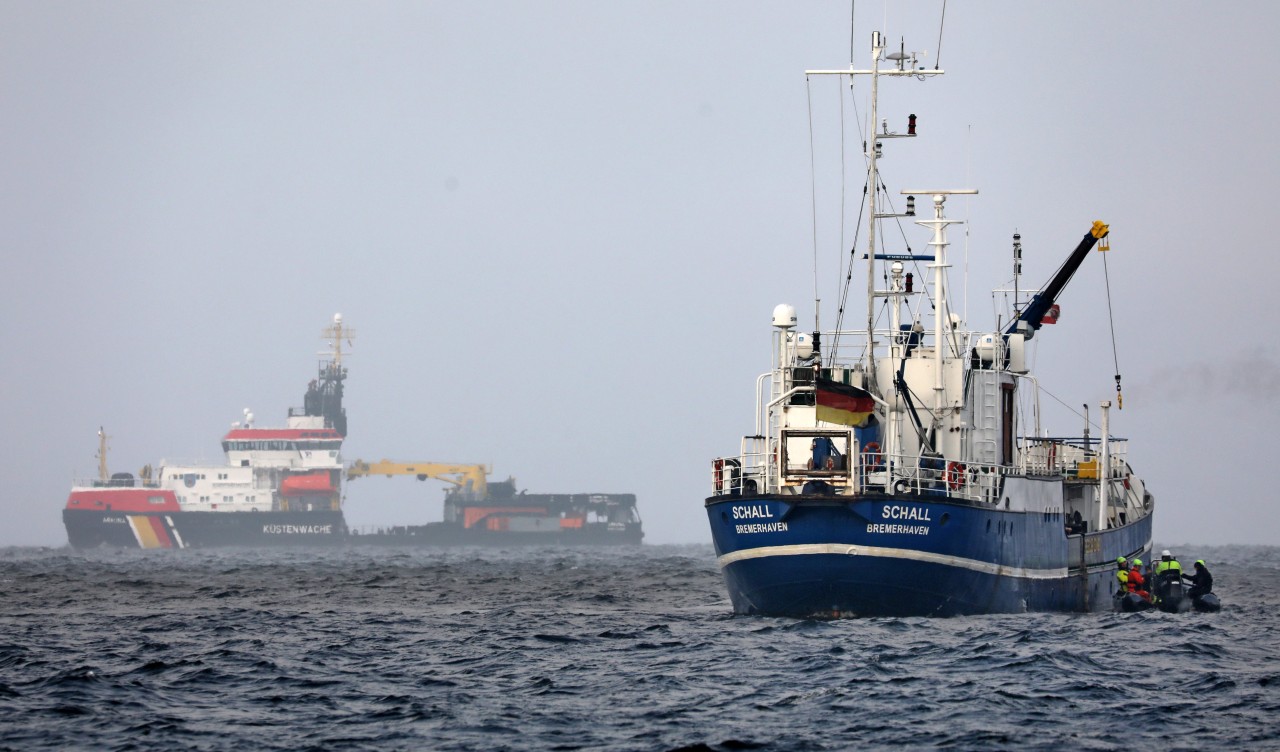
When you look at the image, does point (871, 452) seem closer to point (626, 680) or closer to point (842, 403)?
point (842, 403)

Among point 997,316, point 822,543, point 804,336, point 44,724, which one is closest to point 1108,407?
point 997,316

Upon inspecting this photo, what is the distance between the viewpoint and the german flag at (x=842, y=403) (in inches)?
1194

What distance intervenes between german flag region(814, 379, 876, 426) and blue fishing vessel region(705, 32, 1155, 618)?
0.09 feet

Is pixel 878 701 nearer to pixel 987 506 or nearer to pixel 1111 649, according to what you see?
pixel 1111 649

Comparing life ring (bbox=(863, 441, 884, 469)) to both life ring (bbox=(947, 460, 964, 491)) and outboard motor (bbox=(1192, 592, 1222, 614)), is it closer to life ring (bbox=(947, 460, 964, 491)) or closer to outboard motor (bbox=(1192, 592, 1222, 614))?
life ring (bbox=(947, 460, 964, 491))

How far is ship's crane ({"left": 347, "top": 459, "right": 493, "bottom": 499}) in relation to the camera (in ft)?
482

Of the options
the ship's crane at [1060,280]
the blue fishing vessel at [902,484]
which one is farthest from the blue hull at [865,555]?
the ship's crane at [1060,280]

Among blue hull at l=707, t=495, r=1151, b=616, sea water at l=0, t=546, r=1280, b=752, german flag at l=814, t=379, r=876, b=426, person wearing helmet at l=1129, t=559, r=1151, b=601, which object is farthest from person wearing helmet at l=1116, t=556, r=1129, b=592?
german flag at l=814, t=379, r=876, b=426

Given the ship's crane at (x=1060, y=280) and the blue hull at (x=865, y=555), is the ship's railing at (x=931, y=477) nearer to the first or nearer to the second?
the blue hull at (x=865, y=555)

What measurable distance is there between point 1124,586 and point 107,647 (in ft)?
74.5

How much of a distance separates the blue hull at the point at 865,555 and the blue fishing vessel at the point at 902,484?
3 cm

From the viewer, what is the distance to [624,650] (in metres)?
25.8

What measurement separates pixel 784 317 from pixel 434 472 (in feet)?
388

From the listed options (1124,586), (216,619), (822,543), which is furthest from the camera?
(1124,586)
